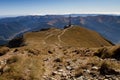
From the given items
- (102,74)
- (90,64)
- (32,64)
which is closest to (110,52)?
(90,64)

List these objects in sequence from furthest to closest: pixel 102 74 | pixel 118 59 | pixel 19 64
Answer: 1. pixel 118 59
2. pixel 19 64
3. pixel 102 74

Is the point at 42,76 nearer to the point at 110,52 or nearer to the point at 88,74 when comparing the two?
the point at 88,74

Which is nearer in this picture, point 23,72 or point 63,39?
point 23,72

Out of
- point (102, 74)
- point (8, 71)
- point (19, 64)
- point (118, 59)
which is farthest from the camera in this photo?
point (118, 59)

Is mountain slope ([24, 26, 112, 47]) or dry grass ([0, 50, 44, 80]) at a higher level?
dry grass ([0, 50, 44, 80])

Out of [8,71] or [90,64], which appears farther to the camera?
[90,64]

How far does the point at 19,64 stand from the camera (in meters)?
22.6

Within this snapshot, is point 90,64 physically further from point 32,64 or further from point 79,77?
point 32,64

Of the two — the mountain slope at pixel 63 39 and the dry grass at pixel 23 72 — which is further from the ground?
the dry grass at pixel 23 72

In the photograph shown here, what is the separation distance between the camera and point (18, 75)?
1975cm

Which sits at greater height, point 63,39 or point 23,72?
point 23,72

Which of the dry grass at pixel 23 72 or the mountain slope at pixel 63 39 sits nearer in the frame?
the dry grass at pixel 23 72

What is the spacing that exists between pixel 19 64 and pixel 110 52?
1038 centimetres

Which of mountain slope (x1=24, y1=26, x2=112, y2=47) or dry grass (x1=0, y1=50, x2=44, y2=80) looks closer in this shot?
dry grass (x1=0, y1=50, x2=44, y2=80)
